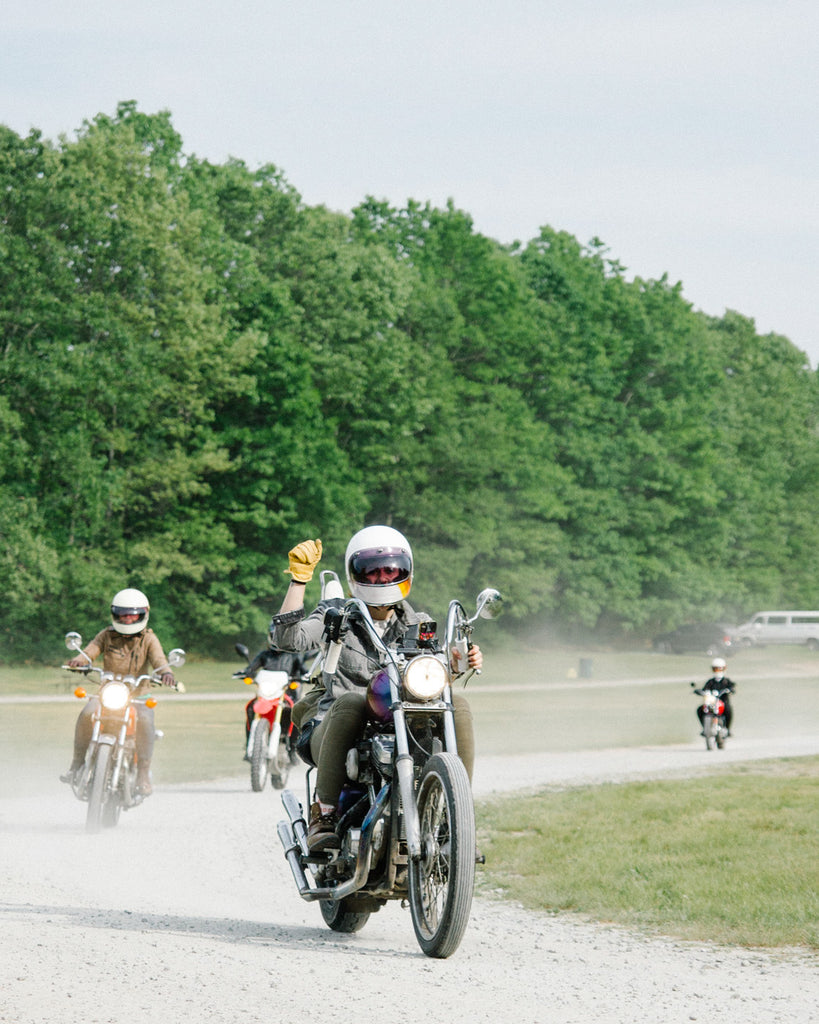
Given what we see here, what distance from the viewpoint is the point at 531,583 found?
192ft

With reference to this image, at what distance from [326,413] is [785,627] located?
91.9 feet

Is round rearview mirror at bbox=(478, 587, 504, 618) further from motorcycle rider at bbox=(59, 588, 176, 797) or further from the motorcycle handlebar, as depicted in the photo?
motorcycle rider at bbox=(59, 588, 176, 797)

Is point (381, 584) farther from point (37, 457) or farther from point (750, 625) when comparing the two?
point (750, 625)

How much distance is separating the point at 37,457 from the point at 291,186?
1752 cm

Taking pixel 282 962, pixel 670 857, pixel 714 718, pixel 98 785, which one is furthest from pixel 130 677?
pixel 714 718

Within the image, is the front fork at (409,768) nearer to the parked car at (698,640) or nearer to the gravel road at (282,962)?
the gravel road at (282,962)

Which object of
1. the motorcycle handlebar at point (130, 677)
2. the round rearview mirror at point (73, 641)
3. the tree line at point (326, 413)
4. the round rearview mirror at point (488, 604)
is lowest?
the motorcycle handlebar at point (130, 677)

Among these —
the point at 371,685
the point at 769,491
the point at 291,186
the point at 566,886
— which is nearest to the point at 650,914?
the point at 566,886

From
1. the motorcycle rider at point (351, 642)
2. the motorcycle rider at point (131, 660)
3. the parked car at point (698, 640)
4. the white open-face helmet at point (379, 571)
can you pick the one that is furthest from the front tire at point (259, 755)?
the parked car at point (698, 640)

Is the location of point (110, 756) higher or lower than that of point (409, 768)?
lower

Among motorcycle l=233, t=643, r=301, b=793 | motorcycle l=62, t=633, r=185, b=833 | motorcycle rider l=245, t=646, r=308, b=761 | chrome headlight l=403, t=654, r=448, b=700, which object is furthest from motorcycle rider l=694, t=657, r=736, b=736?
chrome headlight l=403, t=654, r=448, b=700

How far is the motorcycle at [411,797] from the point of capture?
6215mm

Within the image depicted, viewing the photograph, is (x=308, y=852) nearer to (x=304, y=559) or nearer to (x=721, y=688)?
(x=304, y=559)

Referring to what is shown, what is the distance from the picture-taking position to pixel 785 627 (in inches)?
2707
